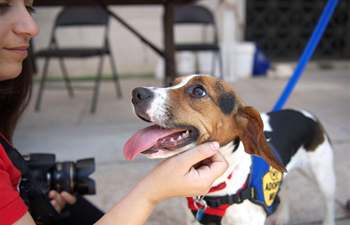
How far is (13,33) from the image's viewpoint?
1.26 m

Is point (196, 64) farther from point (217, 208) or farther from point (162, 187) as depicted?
point (162, 187)

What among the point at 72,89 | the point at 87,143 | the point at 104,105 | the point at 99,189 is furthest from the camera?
the point at 72,89

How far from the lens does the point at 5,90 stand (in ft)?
5.39

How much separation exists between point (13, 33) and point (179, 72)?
5.54 m

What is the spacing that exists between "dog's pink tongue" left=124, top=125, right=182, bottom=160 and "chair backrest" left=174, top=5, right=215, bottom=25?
15.8 ft

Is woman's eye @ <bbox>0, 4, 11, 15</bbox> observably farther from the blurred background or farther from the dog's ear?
the blurred background

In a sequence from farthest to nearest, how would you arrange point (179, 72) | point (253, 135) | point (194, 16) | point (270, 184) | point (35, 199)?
point (179, 72), point (194, 16), point (270, 184), point (35, 199), point (253, 135)

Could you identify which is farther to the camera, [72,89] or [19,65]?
[72,89]

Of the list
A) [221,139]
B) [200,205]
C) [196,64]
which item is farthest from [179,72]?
[221,139]

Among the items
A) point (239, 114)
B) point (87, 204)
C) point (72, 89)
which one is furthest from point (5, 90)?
point (72, 89)

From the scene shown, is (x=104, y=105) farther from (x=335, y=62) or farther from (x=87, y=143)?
(x=335, y=62)

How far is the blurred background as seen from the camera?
3824mm

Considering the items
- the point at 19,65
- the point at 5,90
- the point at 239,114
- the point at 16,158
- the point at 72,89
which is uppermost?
the point at 19,65

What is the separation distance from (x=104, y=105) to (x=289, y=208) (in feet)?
10.4
